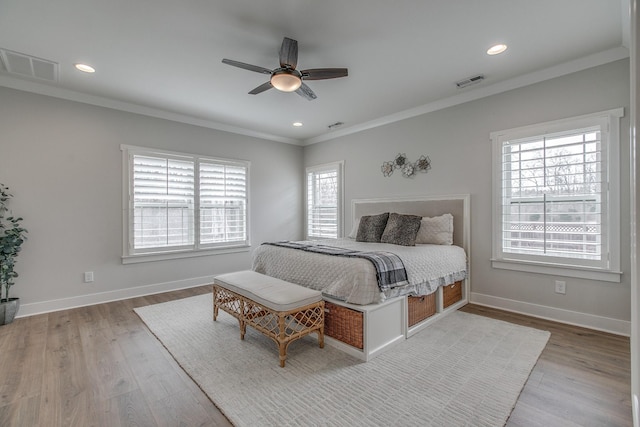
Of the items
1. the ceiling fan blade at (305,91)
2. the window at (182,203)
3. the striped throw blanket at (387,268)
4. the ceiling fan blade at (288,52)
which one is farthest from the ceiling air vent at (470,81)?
the window at (182,203)

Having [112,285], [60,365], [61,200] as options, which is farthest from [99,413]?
[61,200]

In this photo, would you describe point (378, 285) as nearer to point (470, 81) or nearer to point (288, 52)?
point (288, 52)

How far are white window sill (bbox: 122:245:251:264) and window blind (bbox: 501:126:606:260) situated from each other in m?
4.16

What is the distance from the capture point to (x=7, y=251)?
3084mm

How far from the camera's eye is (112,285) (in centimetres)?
398

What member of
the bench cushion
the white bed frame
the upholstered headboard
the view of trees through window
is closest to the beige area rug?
the white bed frame

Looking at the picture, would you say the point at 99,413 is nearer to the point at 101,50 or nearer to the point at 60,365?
the point at 60,365

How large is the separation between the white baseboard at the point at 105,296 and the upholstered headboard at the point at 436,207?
3126 millimetres

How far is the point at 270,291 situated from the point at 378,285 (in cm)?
93

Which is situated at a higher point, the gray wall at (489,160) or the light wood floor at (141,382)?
the gray wall at (489,160)

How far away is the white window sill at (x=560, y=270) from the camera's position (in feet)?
9.25

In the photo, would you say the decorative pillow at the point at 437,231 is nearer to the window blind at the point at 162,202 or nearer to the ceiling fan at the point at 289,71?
the ceiling fan at the point at 289,71

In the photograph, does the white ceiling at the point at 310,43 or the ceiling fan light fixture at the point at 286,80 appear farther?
the ceiling fan light fixture at the point at 286,80

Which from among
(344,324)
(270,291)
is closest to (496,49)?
(344,324)
